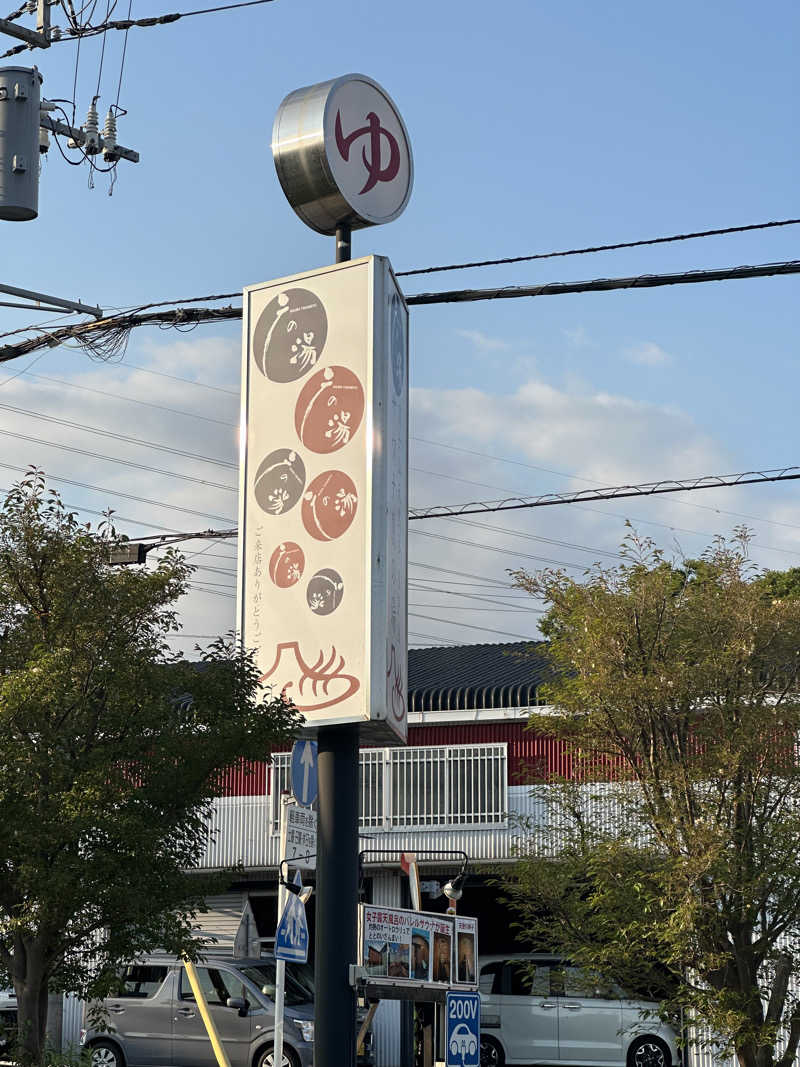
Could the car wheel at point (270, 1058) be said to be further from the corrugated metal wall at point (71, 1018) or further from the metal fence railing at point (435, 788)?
the corrugated metal wall at point (71, 1018)

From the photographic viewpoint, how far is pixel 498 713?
2850 cm

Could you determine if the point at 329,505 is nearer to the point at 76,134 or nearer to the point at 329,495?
the point at 329,495

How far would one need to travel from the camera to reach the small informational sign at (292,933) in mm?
10719

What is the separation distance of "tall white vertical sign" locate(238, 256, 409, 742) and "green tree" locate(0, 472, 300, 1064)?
1.96 ft

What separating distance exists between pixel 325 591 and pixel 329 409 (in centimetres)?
167

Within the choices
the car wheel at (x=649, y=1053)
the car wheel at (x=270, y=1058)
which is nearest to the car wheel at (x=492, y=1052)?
the car wheel at (x=649, y=1053)

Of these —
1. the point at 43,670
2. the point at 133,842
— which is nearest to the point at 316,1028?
the point at 133,842

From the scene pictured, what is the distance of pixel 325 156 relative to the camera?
1384 centimetres

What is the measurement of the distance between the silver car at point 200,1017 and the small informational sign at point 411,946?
8.71 m

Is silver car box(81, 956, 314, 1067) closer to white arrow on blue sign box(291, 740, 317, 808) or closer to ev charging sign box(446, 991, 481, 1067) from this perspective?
ev charging sign box(446, 991, 481, 1067)

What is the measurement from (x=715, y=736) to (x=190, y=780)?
6.01 meters

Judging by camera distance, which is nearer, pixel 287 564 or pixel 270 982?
pixel 287 564

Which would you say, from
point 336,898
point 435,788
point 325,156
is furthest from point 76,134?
point 435,788

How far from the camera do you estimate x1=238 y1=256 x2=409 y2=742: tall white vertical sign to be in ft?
42.9
